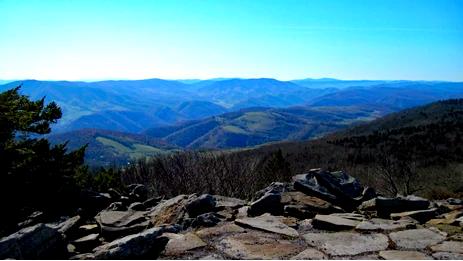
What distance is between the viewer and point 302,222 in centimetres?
782

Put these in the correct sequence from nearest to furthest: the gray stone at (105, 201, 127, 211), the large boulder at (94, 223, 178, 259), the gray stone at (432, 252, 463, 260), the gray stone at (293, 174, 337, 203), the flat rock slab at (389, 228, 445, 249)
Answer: the gray stone at (432, 252, 463, 260), the large boulder at (94, 223, 178, 259), the flat rock slab at (389, 228, 445, 249), the gray stone at (293, 174, 337, 203), the gray stone at (105, 201, 127, 211)

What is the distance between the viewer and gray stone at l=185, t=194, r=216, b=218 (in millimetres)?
8745

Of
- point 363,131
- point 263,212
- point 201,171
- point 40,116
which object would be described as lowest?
point 363,131

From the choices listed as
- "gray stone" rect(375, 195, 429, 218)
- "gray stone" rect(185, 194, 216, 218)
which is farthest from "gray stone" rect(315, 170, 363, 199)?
"gray stone" rect(185, 194, 216, 218)

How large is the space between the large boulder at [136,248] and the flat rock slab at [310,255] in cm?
194

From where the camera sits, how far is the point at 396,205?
8.73m

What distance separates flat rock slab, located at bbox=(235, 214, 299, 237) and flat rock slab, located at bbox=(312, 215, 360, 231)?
50 cm

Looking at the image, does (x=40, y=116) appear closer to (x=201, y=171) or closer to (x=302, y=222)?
A: (x=201, y=171)

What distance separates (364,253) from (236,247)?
177 cm

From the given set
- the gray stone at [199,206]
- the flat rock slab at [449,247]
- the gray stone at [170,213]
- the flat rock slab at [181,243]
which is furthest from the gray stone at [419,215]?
the gray stone at [170,213]

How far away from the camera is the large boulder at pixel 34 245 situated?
6.07 meters

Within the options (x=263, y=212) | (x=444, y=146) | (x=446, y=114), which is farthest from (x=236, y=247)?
(x=446, y=114)

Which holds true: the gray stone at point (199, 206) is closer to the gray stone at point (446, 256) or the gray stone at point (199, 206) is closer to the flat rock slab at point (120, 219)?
the flat rock slab at point (120, 219)

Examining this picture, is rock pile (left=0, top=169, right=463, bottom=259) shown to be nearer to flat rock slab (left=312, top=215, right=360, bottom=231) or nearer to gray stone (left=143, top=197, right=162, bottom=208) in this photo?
flat rock slab (left=312, top=215, right=360, bottom=231)
